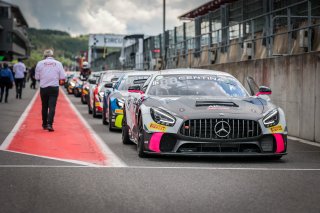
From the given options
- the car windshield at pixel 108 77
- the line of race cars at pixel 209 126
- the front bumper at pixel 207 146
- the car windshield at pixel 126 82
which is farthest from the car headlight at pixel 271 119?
the car windshield at pixel 108 77

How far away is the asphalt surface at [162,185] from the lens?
6488mm

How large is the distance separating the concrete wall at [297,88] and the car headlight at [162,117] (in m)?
4.94

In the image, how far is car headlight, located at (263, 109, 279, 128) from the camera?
1016 cm

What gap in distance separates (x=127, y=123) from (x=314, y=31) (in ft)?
Result: 21.1

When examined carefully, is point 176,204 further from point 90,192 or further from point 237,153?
point 237,153

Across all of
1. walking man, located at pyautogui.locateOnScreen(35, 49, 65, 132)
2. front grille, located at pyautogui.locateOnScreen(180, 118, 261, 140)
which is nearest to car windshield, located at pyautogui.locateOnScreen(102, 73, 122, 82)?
walking man, located at pyautogui.locateOnScreen(35, 49, 65, 132)

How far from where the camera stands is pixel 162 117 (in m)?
10.1

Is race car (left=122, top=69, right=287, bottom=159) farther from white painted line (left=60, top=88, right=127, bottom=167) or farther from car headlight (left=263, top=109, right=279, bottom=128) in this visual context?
white painted line (left=60, top=88, right=127, bottom=167)

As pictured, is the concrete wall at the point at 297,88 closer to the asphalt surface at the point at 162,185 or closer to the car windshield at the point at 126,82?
the car windshield at the point at 126,82

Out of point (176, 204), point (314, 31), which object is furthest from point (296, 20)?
point (176, 204)

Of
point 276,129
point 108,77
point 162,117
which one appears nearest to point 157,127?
point 162,117

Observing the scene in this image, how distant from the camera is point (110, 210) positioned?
20.4 ft

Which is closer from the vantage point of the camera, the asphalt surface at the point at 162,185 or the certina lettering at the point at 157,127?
the asphalt surface at the point at 162,185

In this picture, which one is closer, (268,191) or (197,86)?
(268,191)
